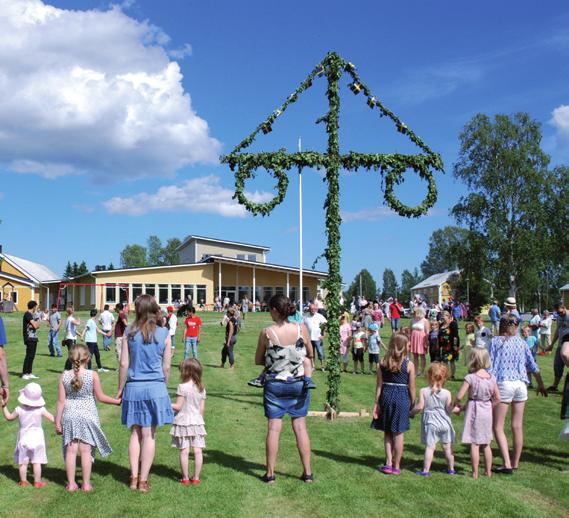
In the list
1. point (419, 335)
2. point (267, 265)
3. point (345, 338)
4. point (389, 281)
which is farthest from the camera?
point (389, 281)

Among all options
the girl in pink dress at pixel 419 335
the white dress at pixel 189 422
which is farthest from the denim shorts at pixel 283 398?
the girl in pink dress at pixel 419 335

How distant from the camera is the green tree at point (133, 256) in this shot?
4473 inches

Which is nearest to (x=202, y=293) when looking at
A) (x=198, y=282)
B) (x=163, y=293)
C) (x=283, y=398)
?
(x=198, y=282)

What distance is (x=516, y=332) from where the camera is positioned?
784 cm

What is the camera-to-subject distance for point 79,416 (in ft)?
19.9

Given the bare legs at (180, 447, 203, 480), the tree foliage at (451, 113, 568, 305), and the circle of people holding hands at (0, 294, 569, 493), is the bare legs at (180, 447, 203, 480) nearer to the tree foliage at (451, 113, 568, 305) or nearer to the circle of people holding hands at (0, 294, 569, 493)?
the circle of people holding hands at (0, 294, 569, 493)

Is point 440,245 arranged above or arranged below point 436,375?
above

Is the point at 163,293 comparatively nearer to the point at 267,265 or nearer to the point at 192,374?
the point at 267,265

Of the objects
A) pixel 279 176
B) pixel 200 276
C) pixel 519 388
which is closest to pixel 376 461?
pixel 519 388

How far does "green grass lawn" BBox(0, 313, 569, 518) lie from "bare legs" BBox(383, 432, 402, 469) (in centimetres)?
16

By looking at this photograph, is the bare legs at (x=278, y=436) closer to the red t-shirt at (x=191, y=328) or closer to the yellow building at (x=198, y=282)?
the red t-shirt at (x=191, y=328)

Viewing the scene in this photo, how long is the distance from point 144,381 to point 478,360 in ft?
11.8

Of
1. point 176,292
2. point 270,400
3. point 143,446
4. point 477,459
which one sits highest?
point 176,292

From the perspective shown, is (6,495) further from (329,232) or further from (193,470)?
(329,232)
